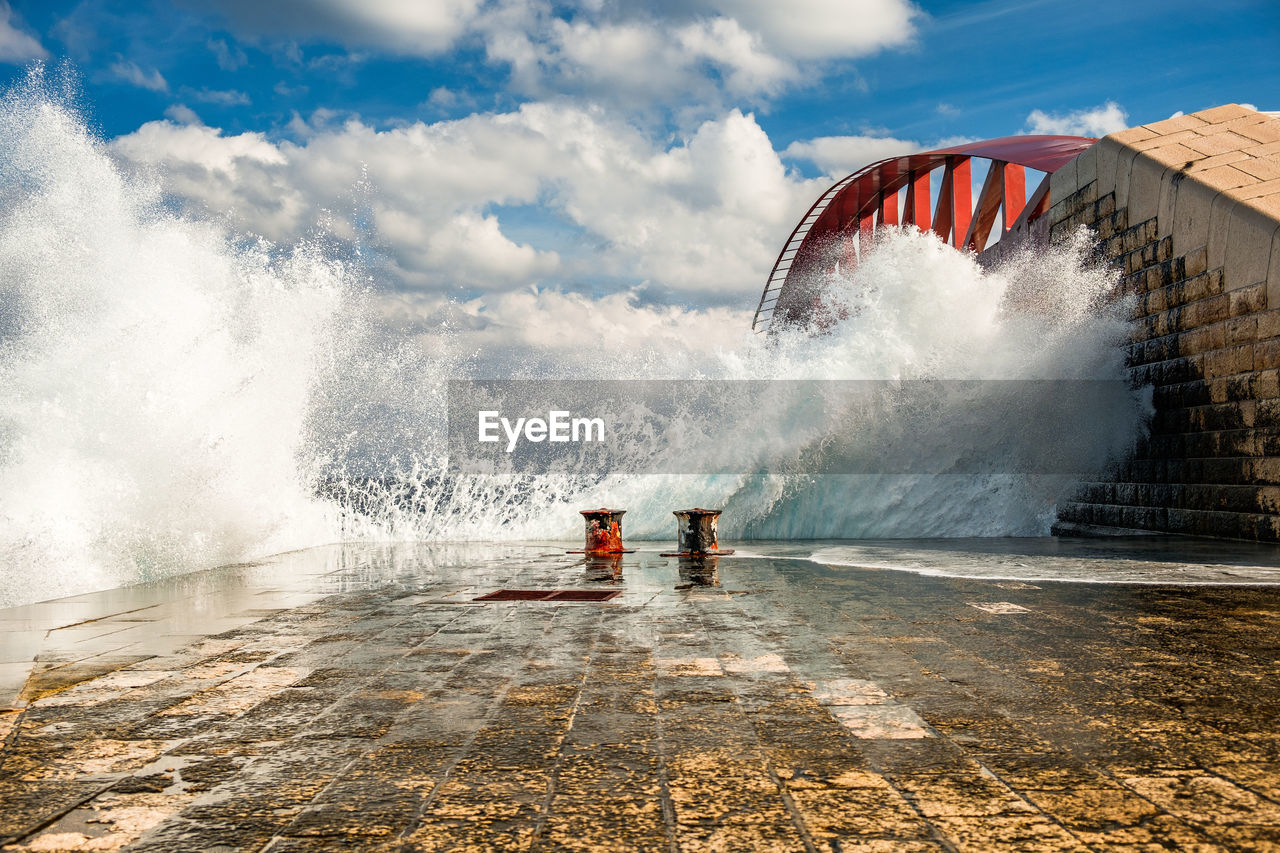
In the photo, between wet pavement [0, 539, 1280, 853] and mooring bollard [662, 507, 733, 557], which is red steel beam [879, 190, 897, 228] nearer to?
mooring bollard [662, 507, 733, 557]

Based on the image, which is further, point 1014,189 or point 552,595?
point 1014,189

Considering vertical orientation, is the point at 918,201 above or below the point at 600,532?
above

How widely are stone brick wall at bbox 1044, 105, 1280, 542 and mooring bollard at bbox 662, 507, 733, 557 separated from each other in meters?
6.38

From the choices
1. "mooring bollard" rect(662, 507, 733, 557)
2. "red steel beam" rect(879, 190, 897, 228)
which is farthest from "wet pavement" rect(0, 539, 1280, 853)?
"red steel beam" rect(879, 190, 897, 228)

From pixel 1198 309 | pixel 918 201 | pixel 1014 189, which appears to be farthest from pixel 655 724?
pixel 918 201

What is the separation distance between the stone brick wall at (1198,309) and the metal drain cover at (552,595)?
26.2 ft

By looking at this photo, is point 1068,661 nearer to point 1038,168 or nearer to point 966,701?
point 966,701

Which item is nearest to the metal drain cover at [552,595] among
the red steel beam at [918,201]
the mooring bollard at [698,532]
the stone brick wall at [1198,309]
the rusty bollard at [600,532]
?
the mooring bollard at [698,532]

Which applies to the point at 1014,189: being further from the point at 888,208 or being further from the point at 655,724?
the point at 655,724

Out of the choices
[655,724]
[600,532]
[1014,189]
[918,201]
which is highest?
[918,201]

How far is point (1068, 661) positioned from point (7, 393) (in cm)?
1161

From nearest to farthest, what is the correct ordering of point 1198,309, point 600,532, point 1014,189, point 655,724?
point 655,724 < point 600,532 < point 1198,309 < point 1014,189

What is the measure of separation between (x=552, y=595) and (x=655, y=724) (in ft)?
13.2

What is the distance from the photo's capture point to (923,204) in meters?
23.4
